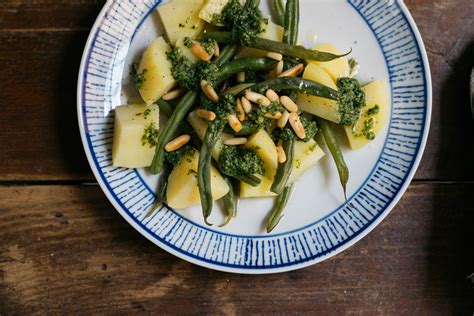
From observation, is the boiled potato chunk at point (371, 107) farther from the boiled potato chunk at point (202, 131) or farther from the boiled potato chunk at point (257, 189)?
the boiled potato chunk at point (202, 131)

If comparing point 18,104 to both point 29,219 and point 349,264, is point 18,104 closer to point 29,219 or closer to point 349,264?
point 29,219

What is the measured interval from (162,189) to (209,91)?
0.45 m

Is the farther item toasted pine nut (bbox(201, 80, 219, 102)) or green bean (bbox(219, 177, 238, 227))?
green bean (bbox(219, 177, 238, 227))

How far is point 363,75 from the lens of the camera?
223 centimetres

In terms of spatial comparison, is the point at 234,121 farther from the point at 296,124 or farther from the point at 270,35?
the point at 270,35

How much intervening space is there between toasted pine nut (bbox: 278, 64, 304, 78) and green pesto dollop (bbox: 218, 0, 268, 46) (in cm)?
18

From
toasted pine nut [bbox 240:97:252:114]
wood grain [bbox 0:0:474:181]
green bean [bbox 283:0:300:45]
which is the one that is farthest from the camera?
wood grain [bbox 0:0:474:181]

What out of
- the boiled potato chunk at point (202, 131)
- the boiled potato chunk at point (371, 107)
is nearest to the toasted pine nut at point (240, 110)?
the boiled potato chunk at point (202, 131)

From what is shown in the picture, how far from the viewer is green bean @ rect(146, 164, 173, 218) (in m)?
2.17

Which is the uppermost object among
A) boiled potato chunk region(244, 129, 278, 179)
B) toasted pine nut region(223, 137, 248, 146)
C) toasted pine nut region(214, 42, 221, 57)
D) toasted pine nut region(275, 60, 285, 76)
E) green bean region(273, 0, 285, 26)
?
green bean region(273, 0, 285, 26)

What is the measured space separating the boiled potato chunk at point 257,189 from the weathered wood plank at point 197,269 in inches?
17.1

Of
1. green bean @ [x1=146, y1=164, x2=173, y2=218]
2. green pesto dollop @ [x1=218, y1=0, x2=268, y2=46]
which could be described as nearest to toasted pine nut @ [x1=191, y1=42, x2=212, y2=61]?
green pesto dollop @ [x1=218, y1=0, x2=268, y2=46]

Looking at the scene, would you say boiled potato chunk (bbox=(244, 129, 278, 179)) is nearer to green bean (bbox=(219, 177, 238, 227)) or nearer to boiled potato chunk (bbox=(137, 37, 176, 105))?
green bean (bbox=(219, 177, 238, 227))

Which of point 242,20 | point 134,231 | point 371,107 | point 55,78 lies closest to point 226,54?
point 242,20
